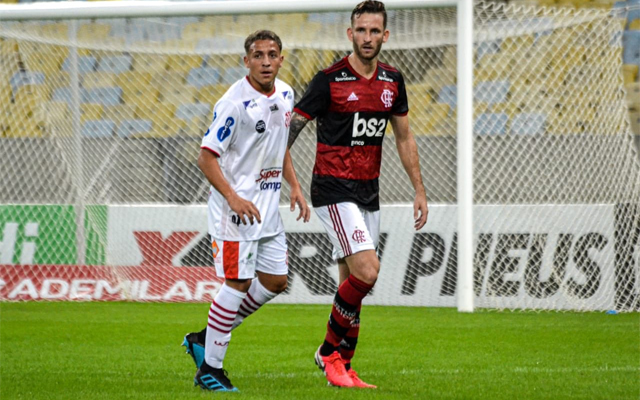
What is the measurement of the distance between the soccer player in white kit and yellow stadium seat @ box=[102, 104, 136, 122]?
625 cm

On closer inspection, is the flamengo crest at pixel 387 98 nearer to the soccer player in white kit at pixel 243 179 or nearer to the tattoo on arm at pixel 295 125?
the tattoo on arm at pixel 295 125

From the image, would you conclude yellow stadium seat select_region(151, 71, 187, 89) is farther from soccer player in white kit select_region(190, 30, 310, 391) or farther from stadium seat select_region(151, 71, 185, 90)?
soccer player in white kit select_region(190, 30, 310, 391)

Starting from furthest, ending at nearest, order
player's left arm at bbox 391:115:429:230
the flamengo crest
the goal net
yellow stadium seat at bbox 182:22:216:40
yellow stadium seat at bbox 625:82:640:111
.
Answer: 1. yellow stadium seat at bbox 625:82:640:111
2. yellow stadium seat at bbox 182:22:216:40
3. the goal net
4. player's left arm at bbox 391:115:429:230
5. the flamengo crest

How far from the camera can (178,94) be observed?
11156 millimetres

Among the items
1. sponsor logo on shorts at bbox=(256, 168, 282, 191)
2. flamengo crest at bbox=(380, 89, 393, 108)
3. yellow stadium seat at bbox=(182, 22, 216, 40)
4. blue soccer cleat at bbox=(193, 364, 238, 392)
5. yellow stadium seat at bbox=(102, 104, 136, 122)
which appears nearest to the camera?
blue soccer cleat at bbox=(193, 364, 238, 392)

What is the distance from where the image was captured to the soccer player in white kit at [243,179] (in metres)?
4.89

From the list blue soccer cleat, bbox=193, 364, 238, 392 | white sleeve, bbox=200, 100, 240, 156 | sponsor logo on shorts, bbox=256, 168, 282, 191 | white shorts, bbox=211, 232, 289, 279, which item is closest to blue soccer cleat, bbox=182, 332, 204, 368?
blue soccer cleat, bbox=193, 364, 238, 392

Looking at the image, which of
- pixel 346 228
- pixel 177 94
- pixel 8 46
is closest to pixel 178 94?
pixel 177 94

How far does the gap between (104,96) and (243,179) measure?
6449 mm

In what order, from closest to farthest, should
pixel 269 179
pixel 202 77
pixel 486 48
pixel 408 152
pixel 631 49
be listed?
1. pixel 269 179
2. pixel 408 152
3. pixel 486 48
4. pixel 202 77
5. pixel 631 49

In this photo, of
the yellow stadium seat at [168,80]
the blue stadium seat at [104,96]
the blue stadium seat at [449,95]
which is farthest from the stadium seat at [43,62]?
the blue stadium seat at [449,95]

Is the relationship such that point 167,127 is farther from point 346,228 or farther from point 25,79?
point 346,228

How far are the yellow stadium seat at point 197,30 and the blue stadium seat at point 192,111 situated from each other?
787 mm

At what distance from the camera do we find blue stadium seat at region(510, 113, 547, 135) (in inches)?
396
